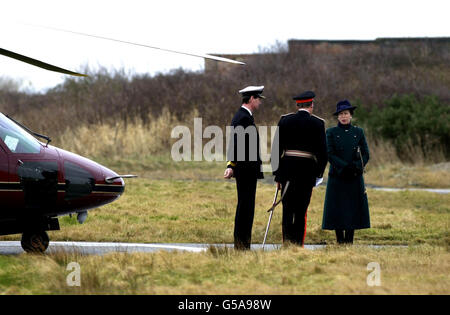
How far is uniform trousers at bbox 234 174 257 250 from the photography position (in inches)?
350

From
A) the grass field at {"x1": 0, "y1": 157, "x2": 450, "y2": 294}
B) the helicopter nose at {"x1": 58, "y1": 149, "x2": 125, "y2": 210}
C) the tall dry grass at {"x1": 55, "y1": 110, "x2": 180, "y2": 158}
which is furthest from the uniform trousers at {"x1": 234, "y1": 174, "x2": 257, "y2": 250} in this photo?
the tall dry grass at {"x1": 55, "y1": 110, "x2": 180, "y2": 158}

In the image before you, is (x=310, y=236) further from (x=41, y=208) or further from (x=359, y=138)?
(x=41, y=208)

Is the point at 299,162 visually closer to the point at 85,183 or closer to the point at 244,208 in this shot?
the point at 244,208

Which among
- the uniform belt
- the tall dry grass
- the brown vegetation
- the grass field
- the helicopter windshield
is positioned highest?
the brown vegetation

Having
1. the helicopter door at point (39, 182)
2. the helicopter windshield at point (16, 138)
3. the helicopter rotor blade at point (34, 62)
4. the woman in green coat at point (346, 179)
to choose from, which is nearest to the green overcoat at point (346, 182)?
the woman in green coat at point (346, 179)

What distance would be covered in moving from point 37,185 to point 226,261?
276cm

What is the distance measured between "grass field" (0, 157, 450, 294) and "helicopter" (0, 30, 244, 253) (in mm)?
748

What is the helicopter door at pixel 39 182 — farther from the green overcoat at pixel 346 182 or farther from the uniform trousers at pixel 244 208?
the green overcoat at pixel 346 182

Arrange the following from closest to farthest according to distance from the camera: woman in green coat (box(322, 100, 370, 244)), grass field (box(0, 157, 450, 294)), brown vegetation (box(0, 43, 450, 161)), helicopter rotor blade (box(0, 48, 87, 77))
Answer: helicopter rotor blade (box(0, 48, 87, 77))
grass field (box(0, 157, 450, 294))
woman in green coat (box(322, 100, 370, 244))
brown vegetation (box(0, 43, 450, 161))

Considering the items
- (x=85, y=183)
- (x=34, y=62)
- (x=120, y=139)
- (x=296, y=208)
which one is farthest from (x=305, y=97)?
(x=120, y=139)

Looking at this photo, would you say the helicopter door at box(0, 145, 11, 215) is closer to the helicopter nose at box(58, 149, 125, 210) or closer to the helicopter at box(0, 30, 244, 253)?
the helicopter at box(0, 30, 244, 253)

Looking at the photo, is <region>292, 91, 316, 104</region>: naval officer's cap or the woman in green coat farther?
the woman in green coat

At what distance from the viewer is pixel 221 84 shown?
38.5m
